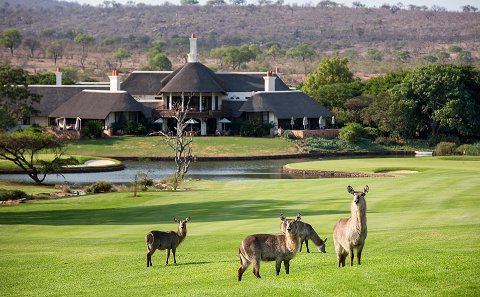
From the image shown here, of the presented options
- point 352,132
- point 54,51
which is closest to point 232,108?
point 352,132

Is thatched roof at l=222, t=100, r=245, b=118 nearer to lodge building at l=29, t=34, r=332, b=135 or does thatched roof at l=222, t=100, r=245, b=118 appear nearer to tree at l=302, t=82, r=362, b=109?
lodge building at l=29, t=34, r=332, b=135

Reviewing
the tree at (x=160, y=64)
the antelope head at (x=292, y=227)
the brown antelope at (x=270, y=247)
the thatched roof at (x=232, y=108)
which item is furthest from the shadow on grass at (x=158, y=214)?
the tree at (x=160, y=64)

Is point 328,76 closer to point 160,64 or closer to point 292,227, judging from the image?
point 160,64

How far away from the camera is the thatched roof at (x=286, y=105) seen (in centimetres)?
8425

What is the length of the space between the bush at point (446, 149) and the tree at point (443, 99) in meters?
2.96

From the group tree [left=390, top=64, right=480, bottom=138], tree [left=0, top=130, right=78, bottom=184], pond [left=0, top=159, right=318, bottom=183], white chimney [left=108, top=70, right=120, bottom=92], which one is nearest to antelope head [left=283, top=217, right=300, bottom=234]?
pond [left=0, top=159, right=318, bottom=183]

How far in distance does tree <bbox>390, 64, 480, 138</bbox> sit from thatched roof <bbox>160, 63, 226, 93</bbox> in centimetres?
1584

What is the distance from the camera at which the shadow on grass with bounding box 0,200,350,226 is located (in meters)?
31.5

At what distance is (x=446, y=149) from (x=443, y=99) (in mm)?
6704

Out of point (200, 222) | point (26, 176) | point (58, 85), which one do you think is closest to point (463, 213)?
point (200, 222)

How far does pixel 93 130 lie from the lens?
79.0m

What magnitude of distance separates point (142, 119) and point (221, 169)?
798 inches

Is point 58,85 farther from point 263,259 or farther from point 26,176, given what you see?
point 263,259

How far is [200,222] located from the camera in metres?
30.3
